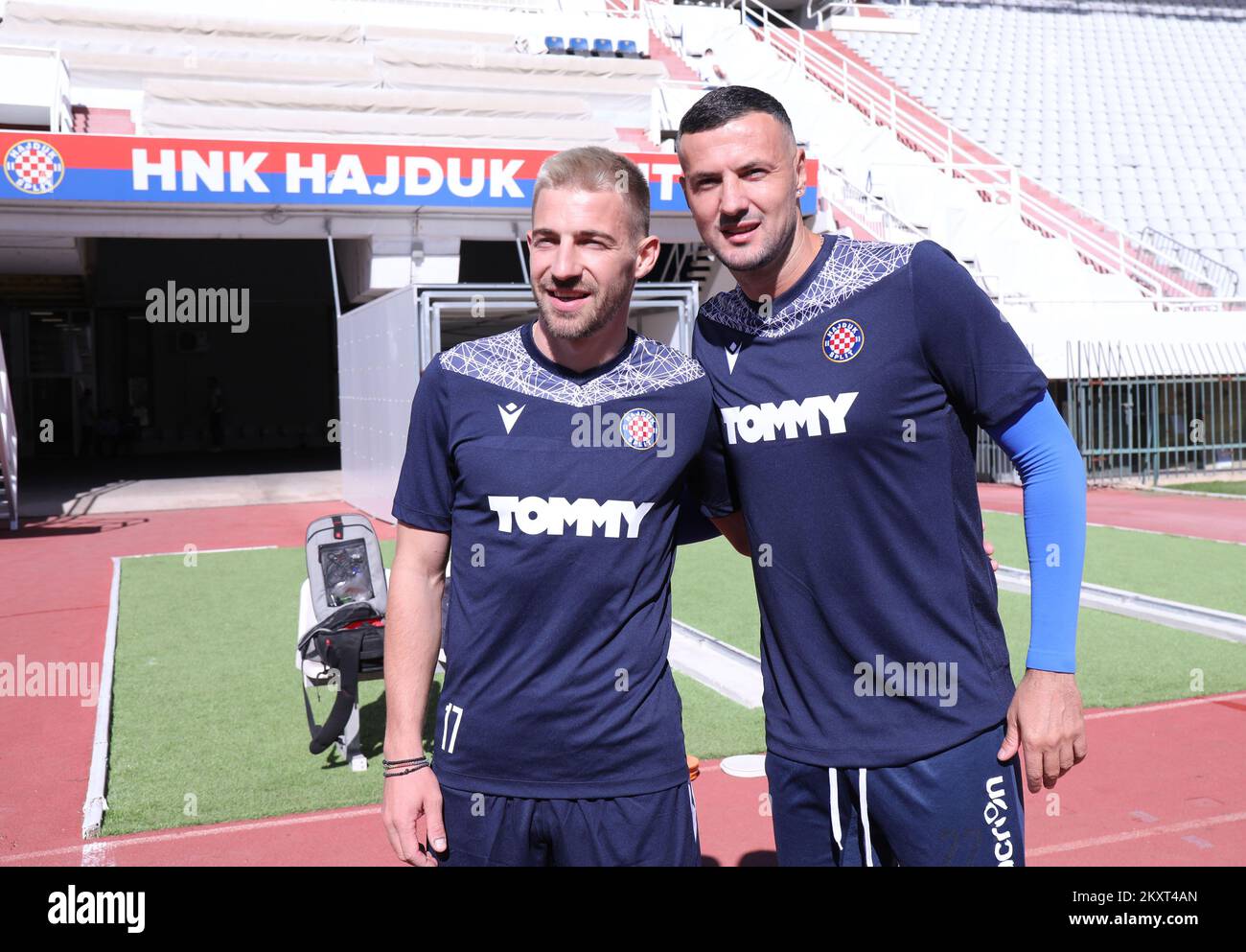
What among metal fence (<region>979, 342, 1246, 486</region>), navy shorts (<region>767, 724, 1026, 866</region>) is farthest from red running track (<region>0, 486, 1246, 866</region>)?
metal fence (<region>979, 342, 1246, 486</region>)

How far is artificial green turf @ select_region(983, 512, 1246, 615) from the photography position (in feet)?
32.6

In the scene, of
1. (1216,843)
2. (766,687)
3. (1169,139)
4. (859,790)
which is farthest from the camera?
(1169,139)

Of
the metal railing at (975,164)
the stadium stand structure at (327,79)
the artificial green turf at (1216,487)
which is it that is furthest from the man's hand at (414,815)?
the metal railing at (975,164)

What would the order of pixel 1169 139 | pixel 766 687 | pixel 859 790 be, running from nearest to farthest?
Result: pixel 859 790 → pixel 766 687 → pixel 1169 139

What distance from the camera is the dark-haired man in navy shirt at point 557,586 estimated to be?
2.37 metres

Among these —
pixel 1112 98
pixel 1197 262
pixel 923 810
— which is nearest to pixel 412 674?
pixel 923 810

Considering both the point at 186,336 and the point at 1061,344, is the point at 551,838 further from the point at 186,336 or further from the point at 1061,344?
the point at 186,336

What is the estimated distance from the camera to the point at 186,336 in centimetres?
3131

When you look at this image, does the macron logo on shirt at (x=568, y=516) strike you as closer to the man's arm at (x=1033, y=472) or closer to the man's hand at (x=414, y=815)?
the man's hand at (x=414, y=815)

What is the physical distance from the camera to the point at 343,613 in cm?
568

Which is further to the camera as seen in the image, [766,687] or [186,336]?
[186,336]

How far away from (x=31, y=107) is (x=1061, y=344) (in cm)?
1794

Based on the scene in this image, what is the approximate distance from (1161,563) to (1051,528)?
33.8 ft
